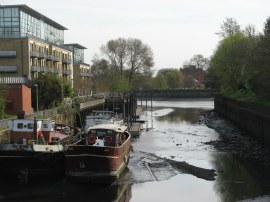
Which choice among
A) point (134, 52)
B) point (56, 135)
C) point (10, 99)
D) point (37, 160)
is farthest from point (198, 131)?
point (134, 52)

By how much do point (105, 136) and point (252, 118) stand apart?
2411 cm

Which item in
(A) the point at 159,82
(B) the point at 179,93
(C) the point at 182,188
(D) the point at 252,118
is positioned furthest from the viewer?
(A) the point at 159,82

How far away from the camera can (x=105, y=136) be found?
93.6 feet

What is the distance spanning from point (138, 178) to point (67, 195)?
562 centimetres

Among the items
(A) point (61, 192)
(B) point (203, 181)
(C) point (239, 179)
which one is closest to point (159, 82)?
(C) point (239, 179)

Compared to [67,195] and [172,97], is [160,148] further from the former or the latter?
[172,97]

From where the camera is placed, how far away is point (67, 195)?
24984 mm

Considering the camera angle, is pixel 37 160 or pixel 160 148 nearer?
pixel 37 160

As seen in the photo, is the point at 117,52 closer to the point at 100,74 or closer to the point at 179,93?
Result: the point at 100,74

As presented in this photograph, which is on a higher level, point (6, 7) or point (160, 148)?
point (6, 7)

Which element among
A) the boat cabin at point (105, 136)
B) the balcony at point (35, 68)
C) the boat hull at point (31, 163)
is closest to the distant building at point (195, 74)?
the balcony at point (35, 68)

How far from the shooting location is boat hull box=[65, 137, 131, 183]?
26.1 meters

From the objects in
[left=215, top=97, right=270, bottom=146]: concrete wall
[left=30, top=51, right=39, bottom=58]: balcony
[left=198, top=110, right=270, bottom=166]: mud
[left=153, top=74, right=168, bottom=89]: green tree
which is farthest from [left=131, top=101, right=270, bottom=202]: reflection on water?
[left=153, top=74, right=168, bottom=89]: green tree

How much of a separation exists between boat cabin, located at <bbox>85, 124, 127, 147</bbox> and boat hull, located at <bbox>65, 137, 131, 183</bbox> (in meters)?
1.47
